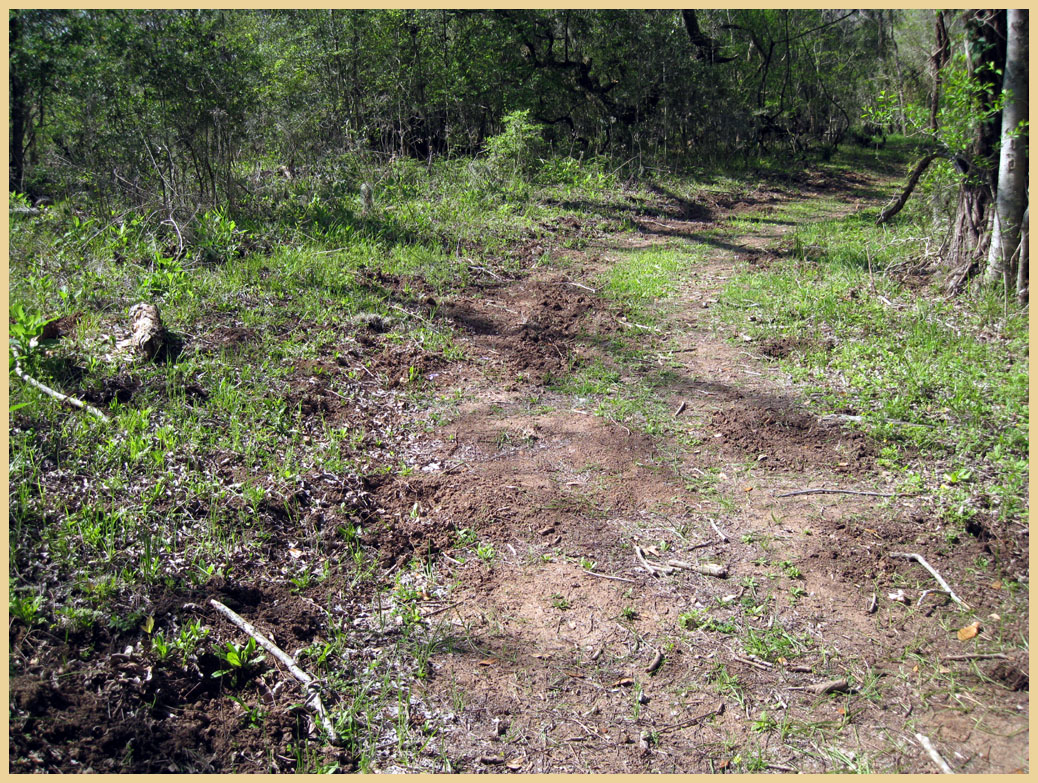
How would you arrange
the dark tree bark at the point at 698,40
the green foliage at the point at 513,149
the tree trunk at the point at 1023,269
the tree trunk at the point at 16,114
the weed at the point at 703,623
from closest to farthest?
the weed at the point at 703,623 < the tree trunk at the point at 1023,269 < the tree trunk at the point at 16,114 < the green foliage at the point at 513,149 < the dark tree bark at the point at 698,40

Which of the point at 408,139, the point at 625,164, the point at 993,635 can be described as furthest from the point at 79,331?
the point at 625,164

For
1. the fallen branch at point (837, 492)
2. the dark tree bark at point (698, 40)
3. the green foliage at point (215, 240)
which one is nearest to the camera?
the fallen branch at point (837, 492)

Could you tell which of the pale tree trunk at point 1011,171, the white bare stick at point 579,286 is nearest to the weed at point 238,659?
the white bare stick at point 579,286

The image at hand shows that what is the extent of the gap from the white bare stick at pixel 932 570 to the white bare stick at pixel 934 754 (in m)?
0.82

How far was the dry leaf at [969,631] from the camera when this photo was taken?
2.93 metres

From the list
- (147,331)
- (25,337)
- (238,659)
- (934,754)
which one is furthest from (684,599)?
(25,337)

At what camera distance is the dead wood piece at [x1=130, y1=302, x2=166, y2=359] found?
4737mm

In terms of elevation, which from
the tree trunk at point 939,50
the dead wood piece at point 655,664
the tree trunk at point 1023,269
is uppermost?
Answer: the tree trunk at point 939,50

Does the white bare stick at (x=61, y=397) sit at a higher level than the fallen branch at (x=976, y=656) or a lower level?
higher

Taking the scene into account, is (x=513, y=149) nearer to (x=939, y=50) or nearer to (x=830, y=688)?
(x=939, y=50)

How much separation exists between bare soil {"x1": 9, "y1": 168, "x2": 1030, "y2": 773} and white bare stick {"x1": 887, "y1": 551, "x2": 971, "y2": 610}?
30 mm

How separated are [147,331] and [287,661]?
297 cm

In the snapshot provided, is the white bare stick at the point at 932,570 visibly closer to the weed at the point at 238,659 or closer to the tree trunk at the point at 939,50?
the weed at the point at 238,659

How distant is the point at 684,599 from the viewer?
3.29 m
